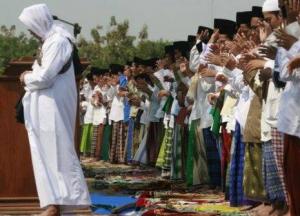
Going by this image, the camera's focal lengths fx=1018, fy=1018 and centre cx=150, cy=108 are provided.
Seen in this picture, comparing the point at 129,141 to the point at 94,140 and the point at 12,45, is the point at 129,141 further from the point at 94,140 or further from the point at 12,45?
the point at 12,45

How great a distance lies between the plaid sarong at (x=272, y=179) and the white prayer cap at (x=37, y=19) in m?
2.15

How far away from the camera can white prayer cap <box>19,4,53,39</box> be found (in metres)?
7.97

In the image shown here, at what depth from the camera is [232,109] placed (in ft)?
34.2

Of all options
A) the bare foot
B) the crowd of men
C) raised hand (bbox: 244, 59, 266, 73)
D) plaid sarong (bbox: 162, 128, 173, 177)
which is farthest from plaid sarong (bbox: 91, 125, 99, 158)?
the bare foot

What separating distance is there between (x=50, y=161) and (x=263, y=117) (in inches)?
77.3

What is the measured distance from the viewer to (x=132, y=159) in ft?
60.0

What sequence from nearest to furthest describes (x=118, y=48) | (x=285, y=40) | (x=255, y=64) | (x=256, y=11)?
(x=285, y=40)
(x=255, y=64)
(x=256, y=11)
(x=118, y=48)

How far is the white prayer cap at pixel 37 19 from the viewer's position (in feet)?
26.2

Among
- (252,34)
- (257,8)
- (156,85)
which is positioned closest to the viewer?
(252,34)

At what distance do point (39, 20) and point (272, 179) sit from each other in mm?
2346

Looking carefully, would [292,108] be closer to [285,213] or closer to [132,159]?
[285,213]

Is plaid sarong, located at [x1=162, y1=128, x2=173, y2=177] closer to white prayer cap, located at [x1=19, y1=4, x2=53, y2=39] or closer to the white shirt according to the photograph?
white prayer cap, located at [x1=19, y1=4, x2=53, y2=39]

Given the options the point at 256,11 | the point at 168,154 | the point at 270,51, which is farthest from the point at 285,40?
the point at 168,154

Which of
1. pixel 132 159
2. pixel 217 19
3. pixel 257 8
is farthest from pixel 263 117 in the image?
pixel 132 159
